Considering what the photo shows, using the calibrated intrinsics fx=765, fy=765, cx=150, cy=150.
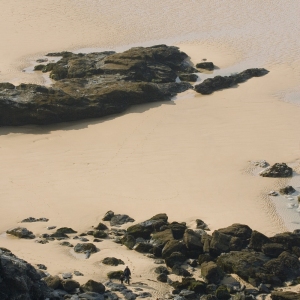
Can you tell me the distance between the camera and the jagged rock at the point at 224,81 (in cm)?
3534

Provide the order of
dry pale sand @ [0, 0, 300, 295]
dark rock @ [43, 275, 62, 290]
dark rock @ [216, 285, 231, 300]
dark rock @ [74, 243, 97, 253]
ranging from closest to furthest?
dark rock @ [43, 275, 62, 290] < dark rock @ [216, 285, 231, 300] < dark rock @ [74, 243, 97, 253] < dry pale sand @ [0, 0, 300, 295]

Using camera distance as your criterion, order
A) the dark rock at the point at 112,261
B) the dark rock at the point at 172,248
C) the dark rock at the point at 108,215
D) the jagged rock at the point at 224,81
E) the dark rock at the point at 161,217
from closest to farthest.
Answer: the dark rock at the point at 112,261 < the dark rock at the point at 172,248 < the dark rock at the point at 161,217 < the dark rock at the point at 108,215 < the jagged rock at the point at 224,81

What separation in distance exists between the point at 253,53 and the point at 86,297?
26.2 metres

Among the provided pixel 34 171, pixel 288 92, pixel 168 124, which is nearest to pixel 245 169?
pixel 168 124

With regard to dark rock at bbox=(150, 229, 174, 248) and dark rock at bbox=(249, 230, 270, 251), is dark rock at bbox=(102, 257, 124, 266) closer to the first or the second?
dark rock at bbox=(150, 229, 174, 248)

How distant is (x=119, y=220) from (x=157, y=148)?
6587 mm

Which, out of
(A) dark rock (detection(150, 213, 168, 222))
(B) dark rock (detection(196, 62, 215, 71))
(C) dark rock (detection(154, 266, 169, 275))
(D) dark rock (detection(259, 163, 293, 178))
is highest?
(B) dark rock (detection(196, 62, 215, 71))

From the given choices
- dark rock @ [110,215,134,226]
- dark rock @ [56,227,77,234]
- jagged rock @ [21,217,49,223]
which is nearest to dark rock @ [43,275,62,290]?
dark rock @ [56,227,77,234]

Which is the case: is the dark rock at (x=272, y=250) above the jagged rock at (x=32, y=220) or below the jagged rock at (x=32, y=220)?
below

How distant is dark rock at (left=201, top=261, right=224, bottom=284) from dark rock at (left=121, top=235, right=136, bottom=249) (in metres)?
2.64

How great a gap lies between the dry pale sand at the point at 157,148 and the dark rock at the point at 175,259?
1.98 ft

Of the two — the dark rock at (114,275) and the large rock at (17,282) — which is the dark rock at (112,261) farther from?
the large rock at (17,282)

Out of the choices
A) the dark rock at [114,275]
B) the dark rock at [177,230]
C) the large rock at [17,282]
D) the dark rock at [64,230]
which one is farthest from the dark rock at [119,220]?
the large rock at [17,282]

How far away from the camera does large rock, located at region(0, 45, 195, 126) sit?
3158 cm
